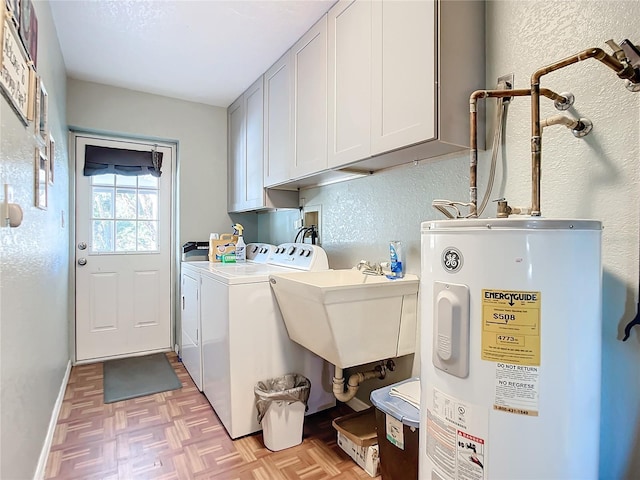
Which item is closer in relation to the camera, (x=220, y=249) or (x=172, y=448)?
(x=172, y=448)

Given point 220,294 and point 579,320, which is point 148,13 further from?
point 579,320

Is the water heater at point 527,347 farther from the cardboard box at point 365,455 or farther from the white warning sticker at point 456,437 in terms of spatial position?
the cardboard box at point 365,455

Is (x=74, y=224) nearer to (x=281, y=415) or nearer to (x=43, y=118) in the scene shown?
(x=43, y=118)

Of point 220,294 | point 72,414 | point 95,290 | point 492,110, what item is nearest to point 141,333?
point 95,290

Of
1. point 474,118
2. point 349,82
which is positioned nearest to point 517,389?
point 474,118

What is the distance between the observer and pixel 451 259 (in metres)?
1.00

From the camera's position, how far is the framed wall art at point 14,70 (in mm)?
1029

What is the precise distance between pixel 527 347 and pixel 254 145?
2512 mm

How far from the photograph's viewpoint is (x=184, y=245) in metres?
3.35

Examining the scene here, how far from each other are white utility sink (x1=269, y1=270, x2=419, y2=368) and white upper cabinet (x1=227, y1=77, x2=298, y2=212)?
3.38ft

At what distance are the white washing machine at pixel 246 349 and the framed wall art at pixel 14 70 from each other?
3.72ft

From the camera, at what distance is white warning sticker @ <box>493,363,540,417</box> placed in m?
0.89

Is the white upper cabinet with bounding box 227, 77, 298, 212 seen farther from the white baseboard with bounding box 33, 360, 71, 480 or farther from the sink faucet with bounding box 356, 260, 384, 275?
the white baseboard with bounding box 33, 360, 71, 480

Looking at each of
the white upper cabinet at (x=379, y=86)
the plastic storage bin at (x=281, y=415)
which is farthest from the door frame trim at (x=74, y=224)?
the plastic storage bin at (x=281, y=415)
